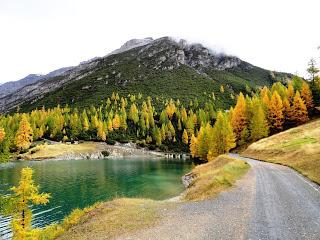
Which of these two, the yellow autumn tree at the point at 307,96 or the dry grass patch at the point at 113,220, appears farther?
the yellow autumn tree at the point at 307,96

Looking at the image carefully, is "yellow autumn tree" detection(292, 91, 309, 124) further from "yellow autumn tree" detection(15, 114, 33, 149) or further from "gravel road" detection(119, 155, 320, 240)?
"yellow autumn tree" detection(15, 114, 33, 149)

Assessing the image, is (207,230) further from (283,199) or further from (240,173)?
(240,173)

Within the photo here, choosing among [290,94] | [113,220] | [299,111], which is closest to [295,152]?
[113,220]

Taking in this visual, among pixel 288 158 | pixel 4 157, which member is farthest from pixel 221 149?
pixel 4 157

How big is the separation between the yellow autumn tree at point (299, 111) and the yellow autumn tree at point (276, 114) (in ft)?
13.3

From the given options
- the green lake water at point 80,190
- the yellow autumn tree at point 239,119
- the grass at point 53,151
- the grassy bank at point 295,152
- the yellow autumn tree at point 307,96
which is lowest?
the green lake water at point 80,190

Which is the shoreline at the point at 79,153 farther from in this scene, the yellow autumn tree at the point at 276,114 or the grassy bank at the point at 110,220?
the grassy bank at the point at 110,220

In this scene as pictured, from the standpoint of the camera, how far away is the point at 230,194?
3447cm

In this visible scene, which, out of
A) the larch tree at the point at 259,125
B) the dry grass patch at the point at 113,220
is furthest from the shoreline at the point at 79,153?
the dry grass patch at the point at 113,220

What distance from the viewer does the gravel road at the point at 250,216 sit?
68.0 feet

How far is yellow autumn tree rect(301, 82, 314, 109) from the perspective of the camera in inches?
4178

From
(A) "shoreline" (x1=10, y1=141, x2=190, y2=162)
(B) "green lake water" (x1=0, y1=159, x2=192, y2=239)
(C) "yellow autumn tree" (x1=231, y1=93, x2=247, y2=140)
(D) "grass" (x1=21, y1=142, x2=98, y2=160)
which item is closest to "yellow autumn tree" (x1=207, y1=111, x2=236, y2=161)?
(C) "yellow autumn tree" (x1=231, y1=93, x2=247, y2=140)

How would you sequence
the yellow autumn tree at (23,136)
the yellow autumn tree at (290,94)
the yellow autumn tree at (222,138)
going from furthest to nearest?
the yellow autumn tree at (23,136), the yellow autumn tree at (290,94), the yellow autumn tree at (222,138)

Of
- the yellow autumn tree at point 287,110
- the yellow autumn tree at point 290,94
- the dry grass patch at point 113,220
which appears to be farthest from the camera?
the yellow autumn tree at point 290,94
